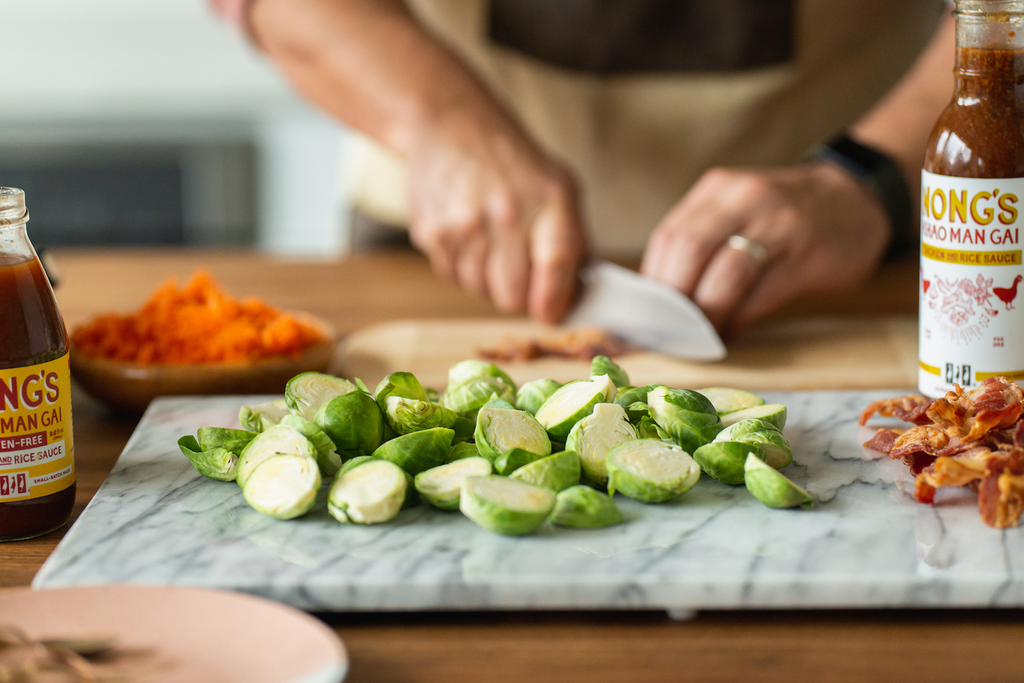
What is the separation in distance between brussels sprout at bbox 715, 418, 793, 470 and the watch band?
1.32 meters

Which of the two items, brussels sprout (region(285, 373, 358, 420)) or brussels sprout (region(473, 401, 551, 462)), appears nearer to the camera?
brussels sprout (region(473, 401, 551, 462))

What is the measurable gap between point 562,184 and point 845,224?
0.63 meters

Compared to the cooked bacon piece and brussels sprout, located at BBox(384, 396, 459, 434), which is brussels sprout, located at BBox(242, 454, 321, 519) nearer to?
brussels sprout, located at BBox(384, 396, 459, 434)

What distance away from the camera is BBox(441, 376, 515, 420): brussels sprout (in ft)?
4.30

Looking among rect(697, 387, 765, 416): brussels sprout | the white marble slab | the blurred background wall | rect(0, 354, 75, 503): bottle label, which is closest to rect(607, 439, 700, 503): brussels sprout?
the white marble slab

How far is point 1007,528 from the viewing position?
1.05 m

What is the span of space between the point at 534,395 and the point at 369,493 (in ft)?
1.06

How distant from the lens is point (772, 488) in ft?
3.57

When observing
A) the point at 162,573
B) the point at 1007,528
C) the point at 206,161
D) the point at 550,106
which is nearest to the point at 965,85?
the point at 1007,528

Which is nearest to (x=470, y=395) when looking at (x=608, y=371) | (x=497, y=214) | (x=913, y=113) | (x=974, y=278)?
(x=608, y=371)

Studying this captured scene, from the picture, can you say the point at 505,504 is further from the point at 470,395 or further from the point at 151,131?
the point at 151,131

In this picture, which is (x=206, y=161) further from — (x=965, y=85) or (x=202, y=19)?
(x=965, y=85)

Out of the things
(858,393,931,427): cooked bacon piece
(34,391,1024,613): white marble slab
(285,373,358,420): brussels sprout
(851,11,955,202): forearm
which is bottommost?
(34,391,1024,613): white marble slab

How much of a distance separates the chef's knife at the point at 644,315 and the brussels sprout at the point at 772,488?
0.76 m
